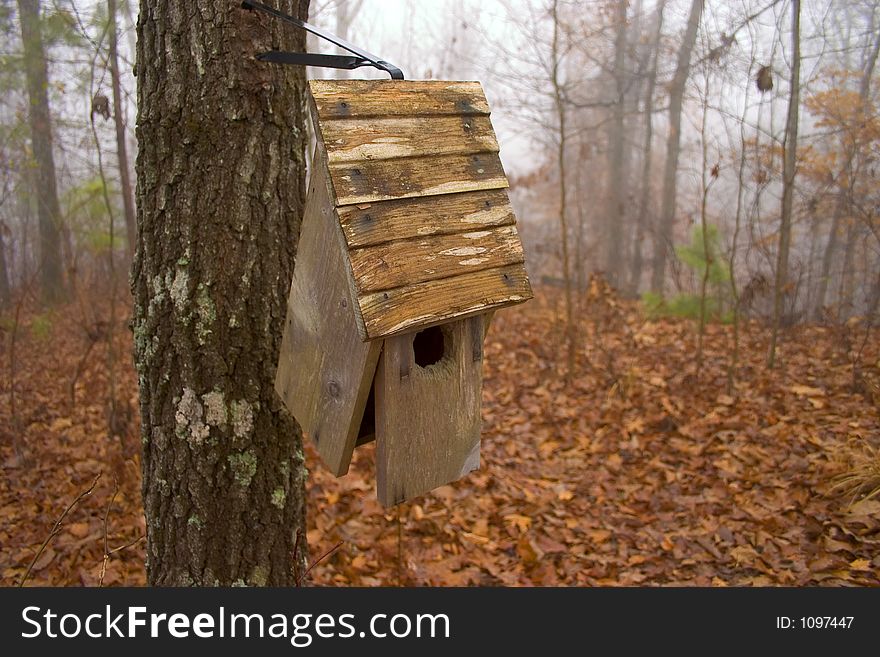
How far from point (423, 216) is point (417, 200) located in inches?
1.6

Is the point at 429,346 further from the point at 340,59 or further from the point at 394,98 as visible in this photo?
the point at 340,59

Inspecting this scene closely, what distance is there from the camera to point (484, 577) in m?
3.48

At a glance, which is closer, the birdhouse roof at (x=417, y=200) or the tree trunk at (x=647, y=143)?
the birdhouse roof at (x=417, y=200)

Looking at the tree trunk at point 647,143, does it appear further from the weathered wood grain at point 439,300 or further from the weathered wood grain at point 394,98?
the weathered wood grain at point 439,300

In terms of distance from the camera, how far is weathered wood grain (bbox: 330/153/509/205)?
4.43 ft

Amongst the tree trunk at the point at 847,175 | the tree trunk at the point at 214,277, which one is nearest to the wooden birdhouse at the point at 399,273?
the tree trunk at the point at 214,277

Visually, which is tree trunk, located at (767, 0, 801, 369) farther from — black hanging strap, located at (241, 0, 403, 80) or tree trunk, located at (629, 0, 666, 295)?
black hanging strap, located at (241, 0, 403, 80)

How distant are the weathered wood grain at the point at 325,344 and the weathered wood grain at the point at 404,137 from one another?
7 centimetres

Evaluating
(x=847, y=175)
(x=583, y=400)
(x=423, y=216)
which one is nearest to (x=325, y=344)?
(x=423, y=216)

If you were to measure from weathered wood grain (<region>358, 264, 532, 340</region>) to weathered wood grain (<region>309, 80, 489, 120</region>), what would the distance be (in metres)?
0.42

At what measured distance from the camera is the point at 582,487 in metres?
4.49

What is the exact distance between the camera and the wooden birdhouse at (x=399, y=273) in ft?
4.47
